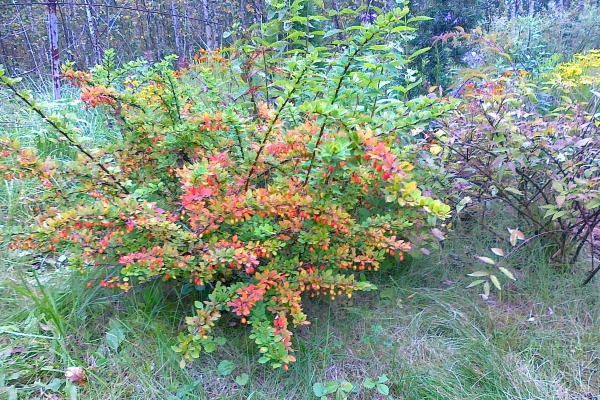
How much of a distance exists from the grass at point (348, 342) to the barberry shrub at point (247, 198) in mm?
152

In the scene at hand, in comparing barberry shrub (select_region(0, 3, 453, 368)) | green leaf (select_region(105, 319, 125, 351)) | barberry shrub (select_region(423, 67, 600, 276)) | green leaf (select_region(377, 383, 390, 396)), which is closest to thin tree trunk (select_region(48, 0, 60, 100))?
barberry shrub (select_region(0, 3, 453, 368))

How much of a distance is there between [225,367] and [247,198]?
26.7 inches

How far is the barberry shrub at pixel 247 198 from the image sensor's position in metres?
1.65

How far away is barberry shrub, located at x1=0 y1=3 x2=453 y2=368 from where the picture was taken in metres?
1.65

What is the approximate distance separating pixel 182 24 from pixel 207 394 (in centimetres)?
865

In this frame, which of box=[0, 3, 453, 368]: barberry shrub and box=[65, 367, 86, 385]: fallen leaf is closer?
box=[0, 3, 453, 368]: barberry shrub

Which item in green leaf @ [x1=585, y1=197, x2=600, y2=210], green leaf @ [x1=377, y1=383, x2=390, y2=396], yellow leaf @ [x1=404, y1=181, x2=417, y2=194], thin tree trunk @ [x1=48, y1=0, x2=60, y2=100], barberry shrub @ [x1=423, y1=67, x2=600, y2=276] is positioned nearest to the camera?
yellow leaf @ [x1=404, y1=181, x2=417, y2=194]

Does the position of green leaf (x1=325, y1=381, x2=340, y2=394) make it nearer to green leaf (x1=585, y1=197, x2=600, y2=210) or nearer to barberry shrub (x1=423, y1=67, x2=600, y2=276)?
barberry shrub (x1=423, y1=67, x2=600, y2=276)

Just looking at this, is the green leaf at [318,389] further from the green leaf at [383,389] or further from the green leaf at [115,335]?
the green leaf at [115,335]

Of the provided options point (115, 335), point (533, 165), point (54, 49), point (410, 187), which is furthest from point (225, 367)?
point (54, 49)

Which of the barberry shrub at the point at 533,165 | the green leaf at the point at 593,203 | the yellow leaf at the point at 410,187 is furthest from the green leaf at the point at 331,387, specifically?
the green leaf at the point at 593,203

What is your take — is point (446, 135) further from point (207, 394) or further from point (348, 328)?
point (207, 394)

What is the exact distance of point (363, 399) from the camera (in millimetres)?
1814

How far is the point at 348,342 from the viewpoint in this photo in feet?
6.57
